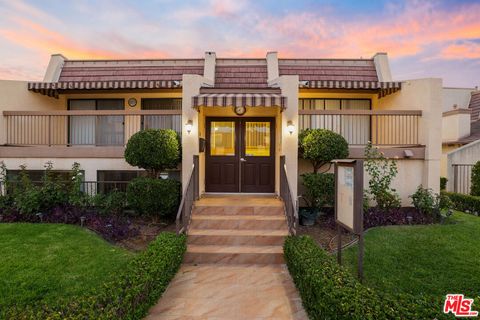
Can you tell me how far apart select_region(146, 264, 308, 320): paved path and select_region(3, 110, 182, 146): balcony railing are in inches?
229

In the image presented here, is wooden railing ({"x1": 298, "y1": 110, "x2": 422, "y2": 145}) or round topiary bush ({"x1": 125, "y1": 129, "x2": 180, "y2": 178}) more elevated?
wooden railing ({"x1": 298, "y1": 110, "x2": 422, "y2": 145})

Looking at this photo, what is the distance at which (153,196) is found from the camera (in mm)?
8195

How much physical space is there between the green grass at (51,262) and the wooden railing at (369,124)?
24.0ft

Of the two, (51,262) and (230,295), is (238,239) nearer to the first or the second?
(230,295)

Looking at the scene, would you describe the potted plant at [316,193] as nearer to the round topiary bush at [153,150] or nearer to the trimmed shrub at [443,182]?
the round topiary bush at [153,150]

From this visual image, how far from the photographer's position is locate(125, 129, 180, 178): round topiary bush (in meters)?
8.38

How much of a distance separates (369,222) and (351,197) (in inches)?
164

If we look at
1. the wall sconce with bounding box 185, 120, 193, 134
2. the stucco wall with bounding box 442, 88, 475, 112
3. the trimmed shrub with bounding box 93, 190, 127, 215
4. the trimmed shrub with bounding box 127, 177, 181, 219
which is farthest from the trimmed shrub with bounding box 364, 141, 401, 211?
the stucco wall with bounding box 442, 88, 475, 112

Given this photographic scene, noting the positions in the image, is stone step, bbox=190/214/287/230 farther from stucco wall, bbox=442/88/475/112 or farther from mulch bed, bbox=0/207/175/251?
stucco wall, bbox=442/88/475/112

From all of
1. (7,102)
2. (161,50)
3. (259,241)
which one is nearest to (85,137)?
(7,102)

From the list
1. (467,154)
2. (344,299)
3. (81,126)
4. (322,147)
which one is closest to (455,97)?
(467,154)

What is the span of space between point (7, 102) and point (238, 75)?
9370 millimetres

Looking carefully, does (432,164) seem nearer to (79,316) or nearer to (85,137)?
(79,316)

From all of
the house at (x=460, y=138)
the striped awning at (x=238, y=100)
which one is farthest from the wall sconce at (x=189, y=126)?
the house at (x=460, y=138)
